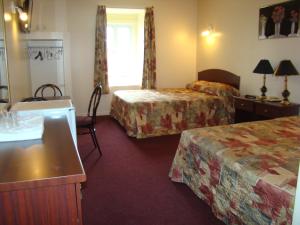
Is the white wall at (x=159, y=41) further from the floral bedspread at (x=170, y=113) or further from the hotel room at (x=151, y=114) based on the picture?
the floral bedspread at (x=170, y=113)

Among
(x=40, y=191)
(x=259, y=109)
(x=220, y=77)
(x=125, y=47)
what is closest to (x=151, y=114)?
(x=259, y=109)

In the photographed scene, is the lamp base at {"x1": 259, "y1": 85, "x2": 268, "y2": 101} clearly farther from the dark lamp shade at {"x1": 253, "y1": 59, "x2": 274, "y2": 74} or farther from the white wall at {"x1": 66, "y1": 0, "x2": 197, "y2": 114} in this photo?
the white wall at {"x1": 66, "y1": 0, "x2": 197, "y2": 114}

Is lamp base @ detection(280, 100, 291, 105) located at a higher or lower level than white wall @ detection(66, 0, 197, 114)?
lower

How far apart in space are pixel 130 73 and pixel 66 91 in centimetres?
173

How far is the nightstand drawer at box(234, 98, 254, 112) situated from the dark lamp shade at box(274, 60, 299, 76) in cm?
63

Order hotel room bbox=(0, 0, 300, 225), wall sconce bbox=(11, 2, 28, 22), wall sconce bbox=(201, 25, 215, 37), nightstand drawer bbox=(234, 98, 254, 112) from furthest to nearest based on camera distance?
wall sconce bbox=(201, 25, 215, 37), nightstand drawer bbox=(234, 98, 254, 112), wall sconce bbox=(11, 2, 28, 22), hotel room bbox=(0, 0, 300, 225)

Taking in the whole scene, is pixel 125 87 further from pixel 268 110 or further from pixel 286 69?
pixel 286 69

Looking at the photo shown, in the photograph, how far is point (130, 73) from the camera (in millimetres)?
6617

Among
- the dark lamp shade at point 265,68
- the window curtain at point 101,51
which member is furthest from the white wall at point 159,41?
the dark lamp shade at point 265,68

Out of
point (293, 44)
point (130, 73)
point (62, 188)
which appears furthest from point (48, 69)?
point (62, 188)

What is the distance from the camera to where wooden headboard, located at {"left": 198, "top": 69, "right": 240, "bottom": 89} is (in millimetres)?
5104

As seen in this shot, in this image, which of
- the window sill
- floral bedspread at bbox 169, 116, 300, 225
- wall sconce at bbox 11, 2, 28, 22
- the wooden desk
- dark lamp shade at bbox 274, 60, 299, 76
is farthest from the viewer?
the window sill

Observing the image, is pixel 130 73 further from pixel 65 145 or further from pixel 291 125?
pixel 65 145

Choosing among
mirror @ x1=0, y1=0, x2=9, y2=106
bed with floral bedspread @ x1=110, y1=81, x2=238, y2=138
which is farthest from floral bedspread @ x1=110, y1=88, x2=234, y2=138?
mirror @ x1=0, y1=0, x2=9, y2=106
